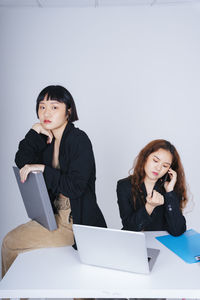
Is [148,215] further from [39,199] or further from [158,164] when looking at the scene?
[39,199]

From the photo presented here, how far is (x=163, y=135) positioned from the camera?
10.3ft

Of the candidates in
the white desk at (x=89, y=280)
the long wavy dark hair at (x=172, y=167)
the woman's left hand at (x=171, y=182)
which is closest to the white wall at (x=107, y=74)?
the long wavy dark hair at (x=172, y=167)

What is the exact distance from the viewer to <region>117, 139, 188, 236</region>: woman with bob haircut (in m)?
1.85

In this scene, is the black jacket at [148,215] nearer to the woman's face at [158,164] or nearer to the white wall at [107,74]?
the woman's face at [158,164]

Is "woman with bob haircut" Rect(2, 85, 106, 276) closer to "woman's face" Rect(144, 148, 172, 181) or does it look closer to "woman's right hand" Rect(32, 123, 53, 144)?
"woman's right hand" Rect(32, 123, 53, 144)

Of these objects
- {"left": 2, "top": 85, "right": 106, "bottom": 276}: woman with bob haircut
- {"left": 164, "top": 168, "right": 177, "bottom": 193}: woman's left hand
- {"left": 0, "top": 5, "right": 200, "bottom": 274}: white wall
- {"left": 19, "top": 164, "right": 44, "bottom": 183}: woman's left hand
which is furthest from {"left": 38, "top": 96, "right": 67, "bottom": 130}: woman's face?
{"left": 0, "top": 5, "right": 200, "bottom": 274}: white wall

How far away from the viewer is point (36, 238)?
1518 mm

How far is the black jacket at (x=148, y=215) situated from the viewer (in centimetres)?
170

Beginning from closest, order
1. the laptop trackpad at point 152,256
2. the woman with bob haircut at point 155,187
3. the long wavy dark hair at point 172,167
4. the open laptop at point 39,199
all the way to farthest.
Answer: the laptop trackpad at point 152,256 → the open laptop at point 39,199 → the woman with bob haircut at point 155,187 → the long wavy dark hair at point 172,167

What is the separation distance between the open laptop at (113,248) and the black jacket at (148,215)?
1.66ft

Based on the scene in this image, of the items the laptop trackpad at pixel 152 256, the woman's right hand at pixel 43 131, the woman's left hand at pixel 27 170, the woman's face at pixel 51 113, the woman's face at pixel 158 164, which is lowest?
the laptop trackpad at pixel 152 256

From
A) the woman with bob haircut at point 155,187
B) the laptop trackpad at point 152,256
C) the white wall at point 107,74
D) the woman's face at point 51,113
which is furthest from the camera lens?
the white wall at point 107,74

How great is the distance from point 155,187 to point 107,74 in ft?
5.03

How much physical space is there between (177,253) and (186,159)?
6.34ft
